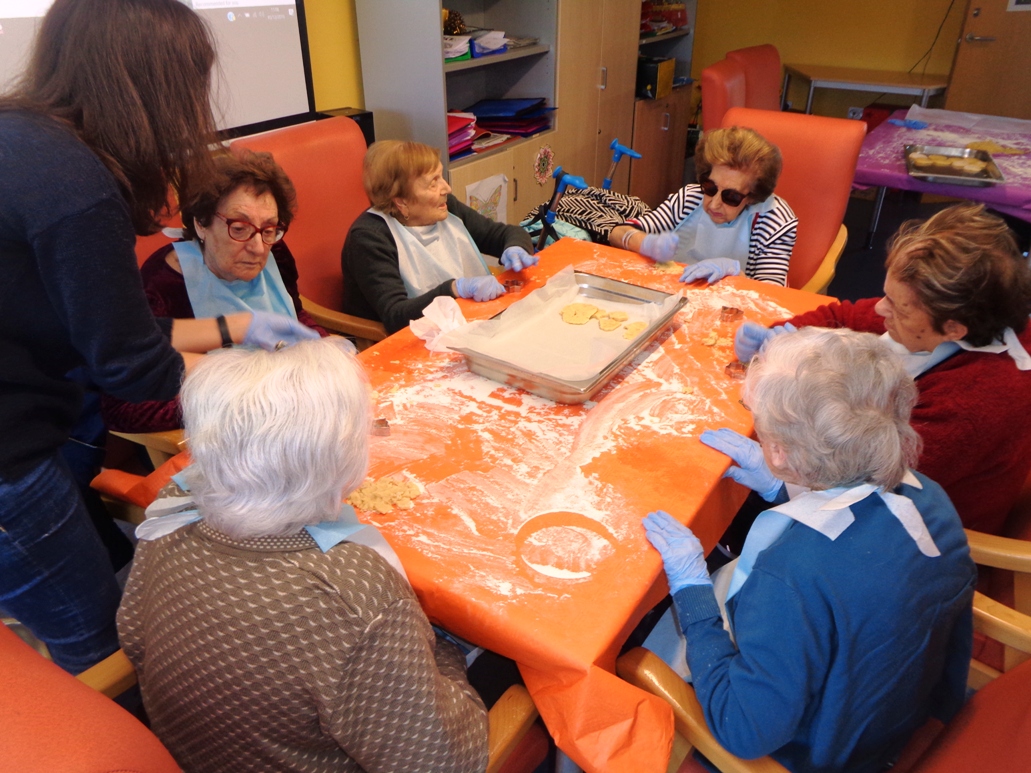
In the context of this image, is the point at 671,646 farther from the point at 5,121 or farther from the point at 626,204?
the point at 626,204

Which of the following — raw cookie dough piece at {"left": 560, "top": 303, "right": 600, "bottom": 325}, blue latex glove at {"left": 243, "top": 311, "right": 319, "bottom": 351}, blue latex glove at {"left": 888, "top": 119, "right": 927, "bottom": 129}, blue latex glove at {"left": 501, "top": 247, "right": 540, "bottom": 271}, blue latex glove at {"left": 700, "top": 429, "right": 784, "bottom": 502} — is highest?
blue latex glove at {"left": 888, "top": 119, "right": 927, "bottom": 129}

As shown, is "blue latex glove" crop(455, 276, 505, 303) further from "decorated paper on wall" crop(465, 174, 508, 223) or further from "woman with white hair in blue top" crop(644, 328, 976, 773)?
"decorated paper on wall" crop(465, 174, 508, 223)

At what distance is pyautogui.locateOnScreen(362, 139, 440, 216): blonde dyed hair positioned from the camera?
2.17m

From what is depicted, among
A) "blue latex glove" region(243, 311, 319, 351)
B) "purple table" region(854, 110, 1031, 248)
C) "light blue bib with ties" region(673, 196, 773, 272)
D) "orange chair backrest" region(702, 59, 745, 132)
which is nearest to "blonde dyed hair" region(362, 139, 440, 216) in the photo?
"blue latex glove" region(243, 311, 319, 351)

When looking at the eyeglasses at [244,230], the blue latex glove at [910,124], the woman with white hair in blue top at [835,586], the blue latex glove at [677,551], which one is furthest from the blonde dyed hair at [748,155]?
the blue latex glove at [910,124]

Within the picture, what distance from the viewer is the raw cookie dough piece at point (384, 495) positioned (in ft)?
4.15

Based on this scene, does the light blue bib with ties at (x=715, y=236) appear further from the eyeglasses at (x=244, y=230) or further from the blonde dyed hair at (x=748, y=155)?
the eyeglasses at (x=244, y=230)

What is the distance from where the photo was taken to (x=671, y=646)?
1.34 metres

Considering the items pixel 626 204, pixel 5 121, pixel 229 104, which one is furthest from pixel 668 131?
pixel 5 121

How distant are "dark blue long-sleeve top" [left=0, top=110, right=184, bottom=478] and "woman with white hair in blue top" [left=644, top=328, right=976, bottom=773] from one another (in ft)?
3.20

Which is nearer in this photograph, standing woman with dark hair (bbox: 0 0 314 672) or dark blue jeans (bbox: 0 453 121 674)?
standing woman with dark hair (bbox: 0 0 314 672)

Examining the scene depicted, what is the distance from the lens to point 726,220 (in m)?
2.52

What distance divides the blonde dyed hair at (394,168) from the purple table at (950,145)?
2.08 m

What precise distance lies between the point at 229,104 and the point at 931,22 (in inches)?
219
